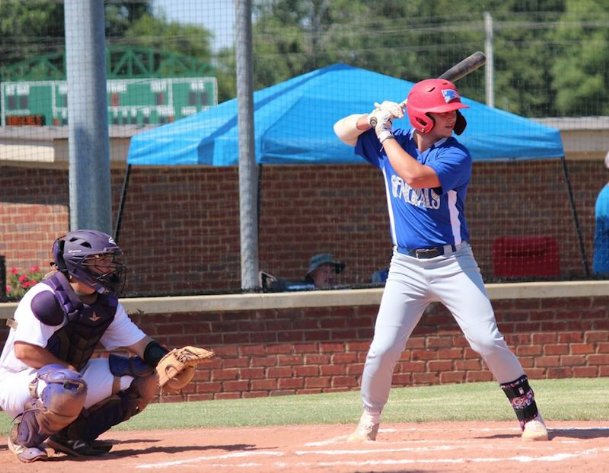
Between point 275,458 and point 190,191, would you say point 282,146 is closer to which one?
point 190,191

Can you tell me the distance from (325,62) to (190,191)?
79.0 ft

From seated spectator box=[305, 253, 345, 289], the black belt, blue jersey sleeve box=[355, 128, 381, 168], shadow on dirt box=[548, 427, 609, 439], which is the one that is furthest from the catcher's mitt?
seated spectator box=[305, 253, 345, 289]

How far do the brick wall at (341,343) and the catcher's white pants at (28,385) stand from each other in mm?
3358

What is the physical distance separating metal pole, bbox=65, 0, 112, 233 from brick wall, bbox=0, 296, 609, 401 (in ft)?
3.05

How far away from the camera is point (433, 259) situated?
620 centimetres

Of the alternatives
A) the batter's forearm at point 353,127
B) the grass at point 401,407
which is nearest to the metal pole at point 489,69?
the grass at point 401,407

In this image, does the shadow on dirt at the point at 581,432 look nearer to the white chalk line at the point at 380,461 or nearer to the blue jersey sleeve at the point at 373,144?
the white chalk line at the point at 380,461

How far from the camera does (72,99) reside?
377 inches

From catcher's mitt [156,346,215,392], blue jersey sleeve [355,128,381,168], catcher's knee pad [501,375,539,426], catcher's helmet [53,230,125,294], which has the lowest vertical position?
catcher's knee pad [501,375,539,426]

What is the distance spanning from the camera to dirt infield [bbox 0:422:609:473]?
5426 mm

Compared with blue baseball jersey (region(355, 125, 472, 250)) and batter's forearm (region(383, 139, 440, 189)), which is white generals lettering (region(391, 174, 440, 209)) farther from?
batter's forearm (region(383, 139, 440, 189))

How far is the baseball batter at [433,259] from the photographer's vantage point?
6.15 m

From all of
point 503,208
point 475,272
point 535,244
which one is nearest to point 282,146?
point 535,244

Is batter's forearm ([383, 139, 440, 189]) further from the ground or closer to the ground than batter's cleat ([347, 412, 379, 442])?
further from the ground
